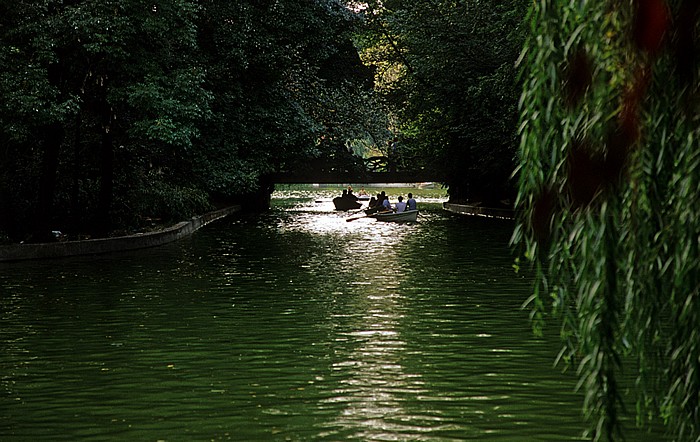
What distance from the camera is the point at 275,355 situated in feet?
45.8

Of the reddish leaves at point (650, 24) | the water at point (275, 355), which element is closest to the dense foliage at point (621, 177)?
the reddish leaves at point (650, 24)

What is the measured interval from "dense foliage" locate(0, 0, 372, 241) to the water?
531cm

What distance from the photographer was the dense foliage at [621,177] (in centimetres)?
698

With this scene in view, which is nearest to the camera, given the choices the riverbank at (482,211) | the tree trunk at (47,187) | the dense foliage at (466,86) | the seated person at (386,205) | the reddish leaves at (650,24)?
the reddish leaves at (650,24)

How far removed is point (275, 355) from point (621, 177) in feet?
24.6

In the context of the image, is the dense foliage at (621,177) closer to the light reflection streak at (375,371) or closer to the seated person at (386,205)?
the light reflection streak at (375,371)

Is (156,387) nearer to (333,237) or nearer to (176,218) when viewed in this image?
(333,237)

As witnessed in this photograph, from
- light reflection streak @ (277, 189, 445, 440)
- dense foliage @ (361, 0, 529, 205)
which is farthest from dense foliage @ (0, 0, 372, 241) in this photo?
light reflection streak @ (277, 189, 445, 440)

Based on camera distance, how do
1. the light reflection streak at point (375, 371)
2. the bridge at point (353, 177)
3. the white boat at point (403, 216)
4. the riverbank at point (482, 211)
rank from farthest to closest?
the bridge at point (353, 177) → the riverbank at point (482, 211) → the white boat at point (403, 216) → the light reflection streak at point (375, 371)

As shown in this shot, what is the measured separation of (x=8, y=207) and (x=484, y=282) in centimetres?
1546

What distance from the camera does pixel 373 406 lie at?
1080 cm

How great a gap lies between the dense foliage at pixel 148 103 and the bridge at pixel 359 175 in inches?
1284

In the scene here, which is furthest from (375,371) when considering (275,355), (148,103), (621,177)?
(148,103)

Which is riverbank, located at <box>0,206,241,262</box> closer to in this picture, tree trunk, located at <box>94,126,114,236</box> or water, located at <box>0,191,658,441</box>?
tree trunk, located at <box>94,126,114,236</box>
